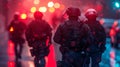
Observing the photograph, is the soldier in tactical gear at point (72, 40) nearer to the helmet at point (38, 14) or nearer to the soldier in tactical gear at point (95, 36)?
the soldier in tactical gear at point (95, 36)

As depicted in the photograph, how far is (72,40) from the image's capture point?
1152 centimetres

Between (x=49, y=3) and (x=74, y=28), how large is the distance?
34559 mm

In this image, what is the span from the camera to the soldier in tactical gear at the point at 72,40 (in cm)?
1152

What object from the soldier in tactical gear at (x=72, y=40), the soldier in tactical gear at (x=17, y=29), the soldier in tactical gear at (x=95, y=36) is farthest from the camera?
the soldier in tactical gear at (x=17, y=29)

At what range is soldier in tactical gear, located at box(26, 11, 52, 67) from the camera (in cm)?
1504

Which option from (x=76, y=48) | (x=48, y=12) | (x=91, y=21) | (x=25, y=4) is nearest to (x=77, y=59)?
(x=76, y=48)

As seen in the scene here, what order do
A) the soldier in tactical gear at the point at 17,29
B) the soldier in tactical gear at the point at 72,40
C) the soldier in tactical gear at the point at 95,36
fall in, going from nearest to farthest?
the soldier in tactical gear at the point at 72,40, the soldier in tactical gear at the point at 95,36, the soldier in tactical gear at the point at 17,29

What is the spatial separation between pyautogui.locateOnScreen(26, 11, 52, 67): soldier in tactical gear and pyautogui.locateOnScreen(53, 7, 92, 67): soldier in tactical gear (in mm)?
3479

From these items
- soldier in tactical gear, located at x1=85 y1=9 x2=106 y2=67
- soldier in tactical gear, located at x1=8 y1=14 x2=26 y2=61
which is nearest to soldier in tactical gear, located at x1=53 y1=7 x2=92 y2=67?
soldier in tactical gear, located at x1=85 y1=9 x2=106 y2=67

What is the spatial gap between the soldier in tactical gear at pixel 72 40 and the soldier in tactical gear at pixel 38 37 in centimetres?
348

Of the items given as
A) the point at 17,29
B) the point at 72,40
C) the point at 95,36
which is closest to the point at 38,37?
the point at 95,36

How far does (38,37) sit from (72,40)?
370 cm

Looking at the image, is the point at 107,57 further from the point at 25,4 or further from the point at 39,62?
the point at 25,4

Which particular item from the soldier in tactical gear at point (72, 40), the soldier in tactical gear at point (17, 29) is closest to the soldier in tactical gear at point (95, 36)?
the soldier in tactical gear at point (72, 40)
